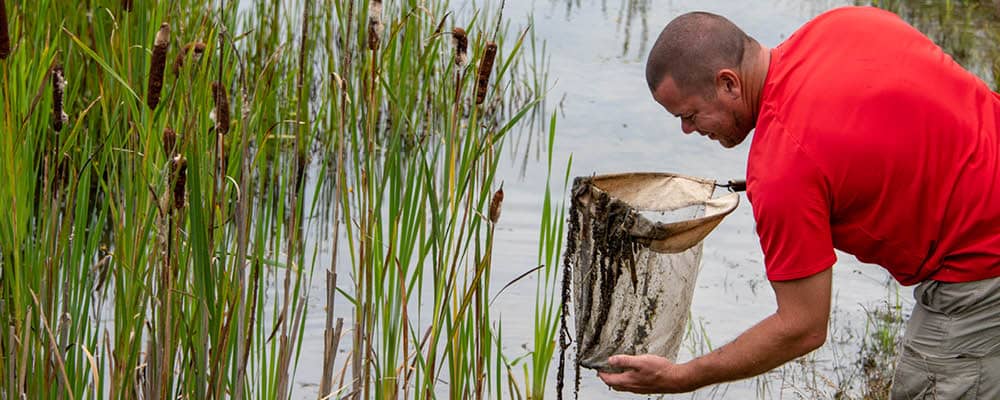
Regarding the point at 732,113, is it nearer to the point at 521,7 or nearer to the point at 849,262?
the point at 849,262

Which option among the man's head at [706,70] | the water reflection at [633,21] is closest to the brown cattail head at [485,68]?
the man's head at [706,70]

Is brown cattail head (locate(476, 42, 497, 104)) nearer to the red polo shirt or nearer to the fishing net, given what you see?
the fishing net

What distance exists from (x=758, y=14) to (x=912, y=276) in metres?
6.34

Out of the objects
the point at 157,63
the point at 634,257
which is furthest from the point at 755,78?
the point at 157,63

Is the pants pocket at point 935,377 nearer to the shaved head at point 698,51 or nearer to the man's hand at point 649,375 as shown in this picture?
the man's hand at point 649,375

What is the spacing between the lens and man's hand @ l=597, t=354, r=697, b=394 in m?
2.72

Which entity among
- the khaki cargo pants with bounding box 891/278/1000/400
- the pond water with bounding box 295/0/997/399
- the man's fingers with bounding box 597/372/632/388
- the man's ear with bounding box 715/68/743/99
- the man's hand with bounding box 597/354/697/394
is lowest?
the pond water with bounding box 295/0/997/399

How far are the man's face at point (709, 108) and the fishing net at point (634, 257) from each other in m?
0.19

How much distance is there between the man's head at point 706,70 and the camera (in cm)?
266

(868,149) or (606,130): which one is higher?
(868,149)

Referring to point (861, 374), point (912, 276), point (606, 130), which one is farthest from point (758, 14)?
point (912, 276)

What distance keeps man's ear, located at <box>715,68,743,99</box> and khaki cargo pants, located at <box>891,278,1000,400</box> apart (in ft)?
2.03

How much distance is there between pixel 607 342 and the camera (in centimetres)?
298

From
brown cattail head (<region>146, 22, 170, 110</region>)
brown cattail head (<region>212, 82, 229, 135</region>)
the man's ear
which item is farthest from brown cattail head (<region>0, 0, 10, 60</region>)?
the man's ear
